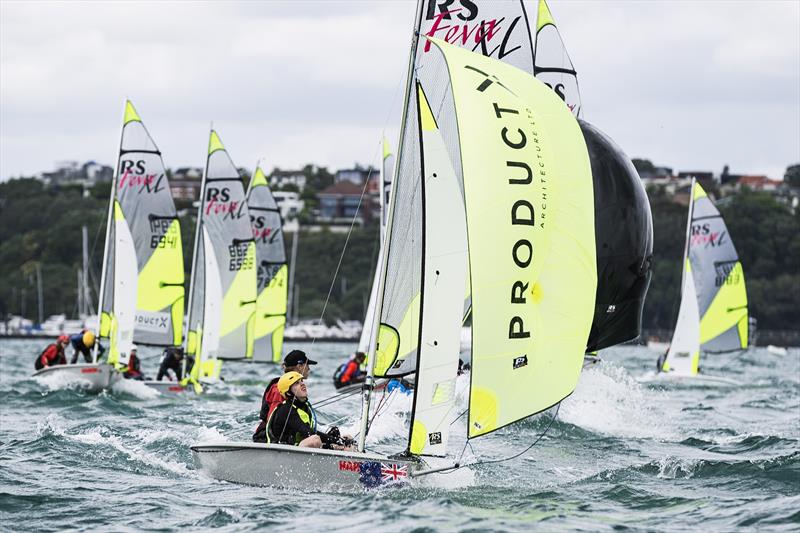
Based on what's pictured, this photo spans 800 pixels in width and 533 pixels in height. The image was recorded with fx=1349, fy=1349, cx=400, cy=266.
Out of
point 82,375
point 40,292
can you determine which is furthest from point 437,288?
point 40,292

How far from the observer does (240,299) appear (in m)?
24.2

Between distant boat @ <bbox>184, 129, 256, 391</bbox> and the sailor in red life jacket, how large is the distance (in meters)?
12.2

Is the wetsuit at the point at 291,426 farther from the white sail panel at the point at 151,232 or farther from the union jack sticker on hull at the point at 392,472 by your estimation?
the white sail panel at the point at 151,232

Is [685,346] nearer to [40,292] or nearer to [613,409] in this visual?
[613,409]

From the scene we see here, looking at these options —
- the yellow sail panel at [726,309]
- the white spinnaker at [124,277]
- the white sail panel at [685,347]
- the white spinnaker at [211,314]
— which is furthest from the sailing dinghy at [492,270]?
the yellow sail panel at [726,309]

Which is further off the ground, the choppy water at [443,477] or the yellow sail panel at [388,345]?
the yellow sail panel at [388,345]

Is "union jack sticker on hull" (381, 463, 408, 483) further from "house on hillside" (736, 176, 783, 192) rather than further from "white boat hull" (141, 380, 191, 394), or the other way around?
"house on hillside" (736, 176, 783, 192)

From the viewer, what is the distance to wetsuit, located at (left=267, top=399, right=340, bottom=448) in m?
10.2

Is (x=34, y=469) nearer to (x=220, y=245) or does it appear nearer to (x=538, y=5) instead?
(x=538, y=5)

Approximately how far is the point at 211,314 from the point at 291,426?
12.3m

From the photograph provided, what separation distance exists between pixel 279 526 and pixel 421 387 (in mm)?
1591

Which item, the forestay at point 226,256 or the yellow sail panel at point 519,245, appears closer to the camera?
the yellow sail panel at point 519,245

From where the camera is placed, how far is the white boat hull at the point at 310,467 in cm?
976

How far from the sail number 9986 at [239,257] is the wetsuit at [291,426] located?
45.0ft
